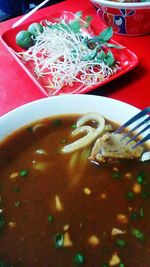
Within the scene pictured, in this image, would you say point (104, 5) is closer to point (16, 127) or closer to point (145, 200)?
point (16, 127)

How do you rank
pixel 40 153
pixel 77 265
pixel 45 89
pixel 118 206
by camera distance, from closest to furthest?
pixel 77 265 < pixel 118 206 < pixel 40 153 < pixel 45 89

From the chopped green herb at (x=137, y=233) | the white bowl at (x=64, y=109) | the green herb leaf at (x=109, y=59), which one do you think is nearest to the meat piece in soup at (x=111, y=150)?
the white bowl at (x=64, y=109)

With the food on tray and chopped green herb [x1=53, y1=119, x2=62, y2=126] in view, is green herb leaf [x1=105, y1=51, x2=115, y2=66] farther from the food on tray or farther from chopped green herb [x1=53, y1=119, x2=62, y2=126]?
chopped green herb [x1=53, y1=119, x2=62, y2=126]

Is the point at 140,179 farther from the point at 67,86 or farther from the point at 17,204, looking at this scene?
the point at 67,86

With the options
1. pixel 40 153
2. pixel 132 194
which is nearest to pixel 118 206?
pixel 132 194

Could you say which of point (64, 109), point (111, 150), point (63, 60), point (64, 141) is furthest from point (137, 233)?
point (63, 60)

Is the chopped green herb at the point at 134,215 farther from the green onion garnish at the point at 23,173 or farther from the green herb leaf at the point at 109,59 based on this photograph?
the green herb leaf at the point at 109,59

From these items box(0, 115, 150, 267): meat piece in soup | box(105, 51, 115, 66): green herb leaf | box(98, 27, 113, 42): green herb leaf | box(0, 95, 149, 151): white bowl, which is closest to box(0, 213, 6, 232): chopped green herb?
box(0, 115, 150, 267): meat piece in soup
